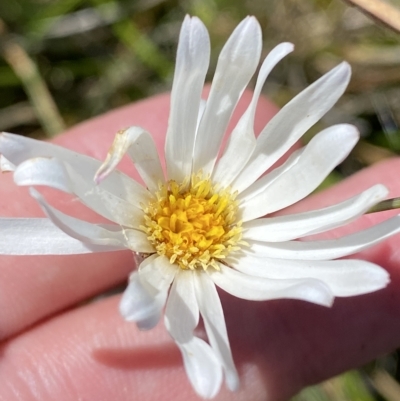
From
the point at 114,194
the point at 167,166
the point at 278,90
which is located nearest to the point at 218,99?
the point at 167,166

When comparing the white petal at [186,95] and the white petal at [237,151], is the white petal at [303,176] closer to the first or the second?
the white petal at [237,151]

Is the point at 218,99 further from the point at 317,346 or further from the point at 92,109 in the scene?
the point at 92,109

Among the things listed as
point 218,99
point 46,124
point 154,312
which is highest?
point 46,124

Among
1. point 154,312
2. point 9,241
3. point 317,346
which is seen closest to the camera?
point 154,312

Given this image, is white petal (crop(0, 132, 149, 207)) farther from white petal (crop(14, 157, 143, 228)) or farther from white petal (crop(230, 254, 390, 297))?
white petal (crop(230, 254, 390, 297))

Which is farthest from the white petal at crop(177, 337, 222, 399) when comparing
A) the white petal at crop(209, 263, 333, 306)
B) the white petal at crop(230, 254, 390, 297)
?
the white petal at crop(230, 254, 390, 297)

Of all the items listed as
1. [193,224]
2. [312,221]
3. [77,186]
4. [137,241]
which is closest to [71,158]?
[77,186]

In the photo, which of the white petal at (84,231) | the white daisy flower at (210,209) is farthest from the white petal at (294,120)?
the white petal at (84,231)
